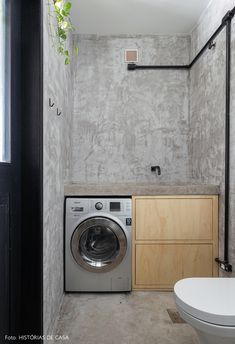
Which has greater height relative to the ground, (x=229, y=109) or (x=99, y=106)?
(x=99, y=106)

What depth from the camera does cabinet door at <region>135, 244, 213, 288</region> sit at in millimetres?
2385

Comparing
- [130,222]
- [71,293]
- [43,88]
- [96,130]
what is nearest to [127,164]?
[96,130]

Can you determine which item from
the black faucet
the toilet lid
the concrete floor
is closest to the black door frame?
the concrete floor

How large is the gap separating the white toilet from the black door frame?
2.48ft

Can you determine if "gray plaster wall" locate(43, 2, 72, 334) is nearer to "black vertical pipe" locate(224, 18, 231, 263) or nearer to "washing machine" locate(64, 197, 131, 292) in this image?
"washing machine" locate(64, 197, 131, 292)

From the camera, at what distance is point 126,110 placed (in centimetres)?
318

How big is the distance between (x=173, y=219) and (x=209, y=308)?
4.03 feet

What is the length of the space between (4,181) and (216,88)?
81.2 inches

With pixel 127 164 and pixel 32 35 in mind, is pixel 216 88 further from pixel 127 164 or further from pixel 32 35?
pixel 32 35

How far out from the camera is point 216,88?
7.86 feet

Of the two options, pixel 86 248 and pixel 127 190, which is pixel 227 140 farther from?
pixel 86 248

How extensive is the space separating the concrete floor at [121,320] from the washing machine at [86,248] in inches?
4.4

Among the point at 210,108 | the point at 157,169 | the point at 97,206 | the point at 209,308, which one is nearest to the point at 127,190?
the point at 97,206

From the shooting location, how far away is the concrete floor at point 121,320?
5.63 feet
